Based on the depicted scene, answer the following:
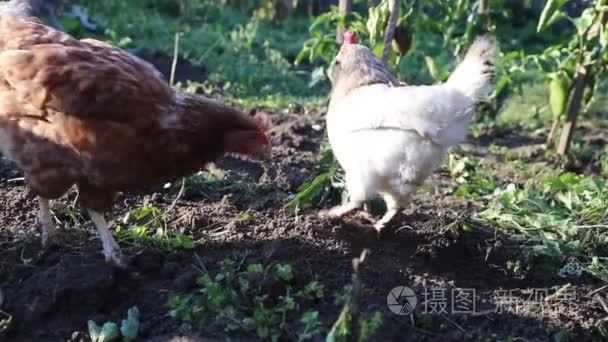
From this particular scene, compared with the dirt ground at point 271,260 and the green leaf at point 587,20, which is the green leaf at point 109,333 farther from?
the green leaf at point 587,20

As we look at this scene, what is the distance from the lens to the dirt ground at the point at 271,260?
9.39 feet

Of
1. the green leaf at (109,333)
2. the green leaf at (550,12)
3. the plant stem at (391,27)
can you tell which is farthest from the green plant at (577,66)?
the green leaf at (109,333)

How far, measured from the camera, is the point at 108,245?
317 cm

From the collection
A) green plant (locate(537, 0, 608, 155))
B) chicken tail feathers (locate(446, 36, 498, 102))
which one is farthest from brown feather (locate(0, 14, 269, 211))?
green plant (locate(537, 0, 608, 155))

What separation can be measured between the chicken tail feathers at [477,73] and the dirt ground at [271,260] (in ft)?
2.54

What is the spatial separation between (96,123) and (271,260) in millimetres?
986

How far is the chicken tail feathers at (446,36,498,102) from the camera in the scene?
319 centimetres

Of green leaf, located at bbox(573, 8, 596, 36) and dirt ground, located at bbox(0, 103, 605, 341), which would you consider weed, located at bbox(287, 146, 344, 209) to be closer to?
dirt ground, located at bbox(0, 103, 605, 341)

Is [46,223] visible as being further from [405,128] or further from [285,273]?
[405,128]

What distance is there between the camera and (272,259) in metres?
3.14

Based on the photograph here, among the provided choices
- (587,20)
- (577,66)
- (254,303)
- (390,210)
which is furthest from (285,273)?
(577,66)

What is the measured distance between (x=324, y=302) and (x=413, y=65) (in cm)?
647

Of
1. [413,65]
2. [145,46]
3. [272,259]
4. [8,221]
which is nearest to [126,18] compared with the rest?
[145,46]

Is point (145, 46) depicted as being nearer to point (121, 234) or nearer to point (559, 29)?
point (121, 234)
